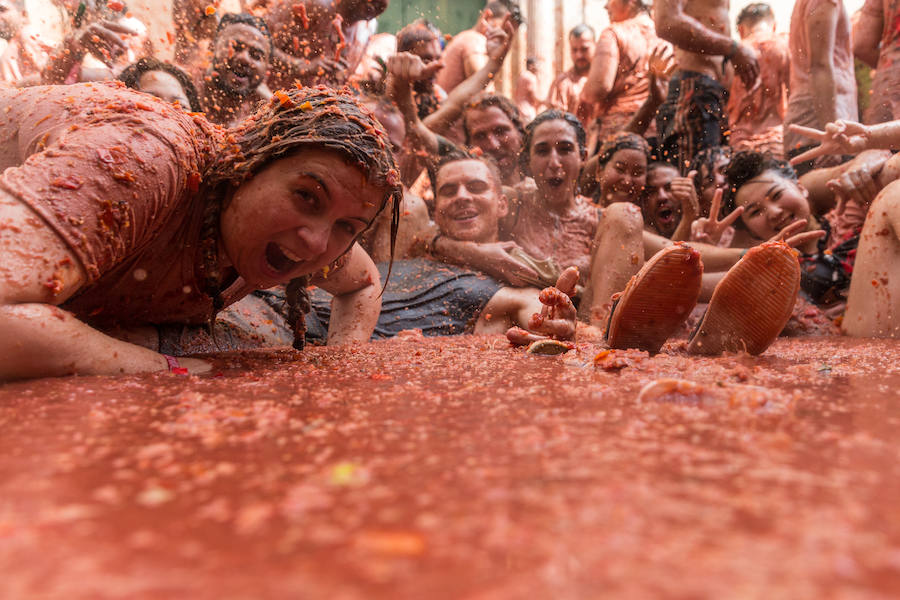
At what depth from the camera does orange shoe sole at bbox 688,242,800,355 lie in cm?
129

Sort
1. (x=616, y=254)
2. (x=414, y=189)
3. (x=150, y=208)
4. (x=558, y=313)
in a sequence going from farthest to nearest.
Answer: (x=414, y=189), (x=616, y=254), (x=558, y=313), (x=150, y=208)

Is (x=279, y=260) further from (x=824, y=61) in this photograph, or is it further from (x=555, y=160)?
(x=824, y=61)

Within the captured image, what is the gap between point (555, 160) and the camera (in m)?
3.02

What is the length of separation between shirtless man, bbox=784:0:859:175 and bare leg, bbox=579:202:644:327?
2.03m

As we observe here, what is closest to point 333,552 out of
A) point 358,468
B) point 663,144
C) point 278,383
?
point 358,468

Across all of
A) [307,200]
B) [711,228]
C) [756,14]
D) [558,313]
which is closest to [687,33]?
[711,228]

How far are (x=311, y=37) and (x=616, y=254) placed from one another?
2666 mm

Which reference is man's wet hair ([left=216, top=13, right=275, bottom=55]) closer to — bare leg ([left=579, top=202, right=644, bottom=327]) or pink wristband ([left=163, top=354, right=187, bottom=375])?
bare leg ([left=579, top=202, right=644, bottom=327])

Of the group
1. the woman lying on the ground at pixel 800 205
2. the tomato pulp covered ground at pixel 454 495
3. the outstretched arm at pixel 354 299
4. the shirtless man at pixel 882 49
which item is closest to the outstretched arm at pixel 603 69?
the shirtless man at pixel 882 49

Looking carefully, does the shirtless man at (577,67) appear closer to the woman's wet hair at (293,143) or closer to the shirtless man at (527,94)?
the shirtless man at (527,94)

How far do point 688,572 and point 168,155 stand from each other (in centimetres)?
117

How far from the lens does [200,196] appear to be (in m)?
1.34

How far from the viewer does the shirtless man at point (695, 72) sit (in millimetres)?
3504

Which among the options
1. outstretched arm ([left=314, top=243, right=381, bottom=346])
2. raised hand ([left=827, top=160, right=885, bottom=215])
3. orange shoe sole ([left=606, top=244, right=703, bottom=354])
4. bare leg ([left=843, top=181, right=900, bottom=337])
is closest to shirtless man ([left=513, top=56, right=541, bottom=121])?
raised hand ([left=827, top=160, right=885, bottom=215])
